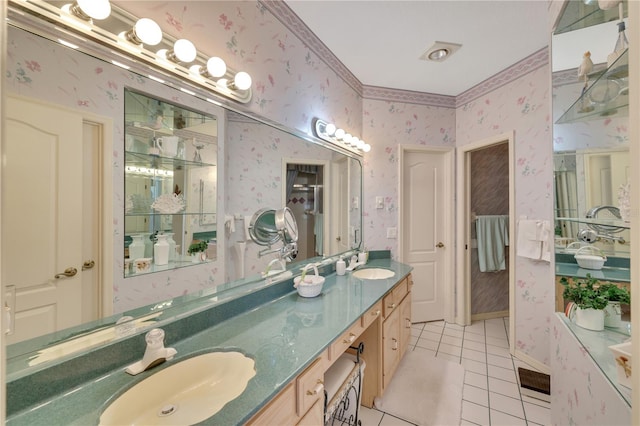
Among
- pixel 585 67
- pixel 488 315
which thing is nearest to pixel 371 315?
pixel 585 67

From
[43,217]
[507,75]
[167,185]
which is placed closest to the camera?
[43,217]

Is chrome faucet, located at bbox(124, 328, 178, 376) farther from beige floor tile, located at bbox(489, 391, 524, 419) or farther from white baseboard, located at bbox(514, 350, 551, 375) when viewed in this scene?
white baseboard, located at bbox(514, 350, 551, 375)

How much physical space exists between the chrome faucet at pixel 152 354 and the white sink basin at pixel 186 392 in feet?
0.15

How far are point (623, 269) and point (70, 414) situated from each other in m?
2.00

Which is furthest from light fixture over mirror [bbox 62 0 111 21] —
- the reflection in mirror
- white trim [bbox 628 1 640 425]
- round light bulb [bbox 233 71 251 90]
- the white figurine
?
the white figurine

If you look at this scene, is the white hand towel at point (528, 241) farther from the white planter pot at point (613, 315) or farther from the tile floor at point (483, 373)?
the white planter pot at point (613, 315)

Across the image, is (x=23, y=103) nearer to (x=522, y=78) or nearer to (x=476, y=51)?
(x=476, y=51)

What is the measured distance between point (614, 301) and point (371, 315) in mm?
1073

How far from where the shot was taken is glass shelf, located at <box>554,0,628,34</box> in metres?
1.09

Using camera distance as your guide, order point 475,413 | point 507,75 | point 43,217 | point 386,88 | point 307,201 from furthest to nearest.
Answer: point 386,88, point 507,75, point 307,201, point 475,413, point 43,217

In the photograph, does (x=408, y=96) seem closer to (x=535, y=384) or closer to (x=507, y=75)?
(x=507, y=75)

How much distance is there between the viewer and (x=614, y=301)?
3.66 ft

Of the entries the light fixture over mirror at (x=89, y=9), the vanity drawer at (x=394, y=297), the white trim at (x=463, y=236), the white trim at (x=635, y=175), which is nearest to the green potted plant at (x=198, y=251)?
the light fixture over mirror at (x=89, y=9)

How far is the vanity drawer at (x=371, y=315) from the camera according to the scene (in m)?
1.50
